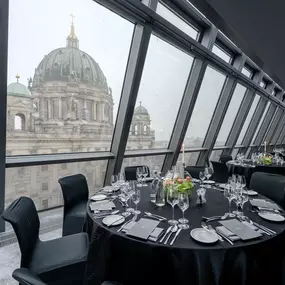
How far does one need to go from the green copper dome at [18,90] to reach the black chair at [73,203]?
1.40m

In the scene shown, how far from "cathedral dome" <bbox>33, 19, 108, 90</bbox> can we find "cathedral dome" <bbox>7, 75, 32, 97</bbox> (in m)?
0.16

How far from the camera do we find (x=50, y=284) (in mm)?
1624

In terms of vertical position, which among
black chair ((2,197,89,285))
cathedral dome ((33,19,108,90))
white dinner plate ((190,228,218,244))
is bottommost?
black chair ((2,197,89,285))

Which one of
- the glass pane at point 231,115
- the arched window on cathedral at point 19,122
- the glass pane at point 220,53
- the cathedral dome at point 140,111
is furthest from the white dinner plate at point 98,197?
the glass pane at point 231,115

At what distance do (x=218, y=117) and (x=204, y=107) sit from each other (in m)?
0.77

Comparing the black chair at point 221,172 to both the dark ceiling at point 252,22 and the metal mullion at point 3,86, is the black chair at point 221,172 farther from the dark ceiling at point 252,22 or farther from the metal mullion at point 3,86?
the metal mullion at point 3,86

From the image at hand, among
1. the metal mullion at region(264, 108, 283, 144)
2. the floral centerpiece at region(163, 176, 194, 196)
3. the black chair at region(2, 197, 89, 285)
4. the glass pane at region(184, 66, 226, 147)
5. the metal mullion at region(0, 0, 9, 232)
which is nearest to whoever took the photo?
the black chair at region(2, 197, 89, 285)

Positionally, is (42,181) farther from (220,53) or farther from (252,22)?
(220,53)

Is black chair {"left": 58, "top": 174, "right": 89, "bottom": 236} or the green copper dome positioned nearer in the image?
black chair {"left": 58, "top": 174, "right": 89, "bottom": 236}

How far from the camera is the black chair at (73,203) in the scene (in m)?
2.56

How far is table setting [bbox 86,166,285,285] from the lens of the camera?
54.0 inches

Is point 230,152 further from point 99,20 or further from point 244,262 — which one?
point 244,262

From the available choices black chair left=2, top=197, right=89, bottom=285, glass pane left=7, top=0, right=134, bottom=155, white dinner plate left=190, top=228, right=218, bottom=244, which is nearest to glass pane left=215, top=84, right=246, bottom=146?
glass pane left=7, top=0, right=134, bottom=155

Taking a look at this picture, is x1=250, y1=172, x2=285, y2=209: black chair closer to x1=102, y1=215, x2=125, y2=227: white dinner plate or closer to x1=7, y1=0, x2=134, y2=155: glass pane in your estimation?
x1=102, y1=215, x2=125, y2=227: white dinner plate
